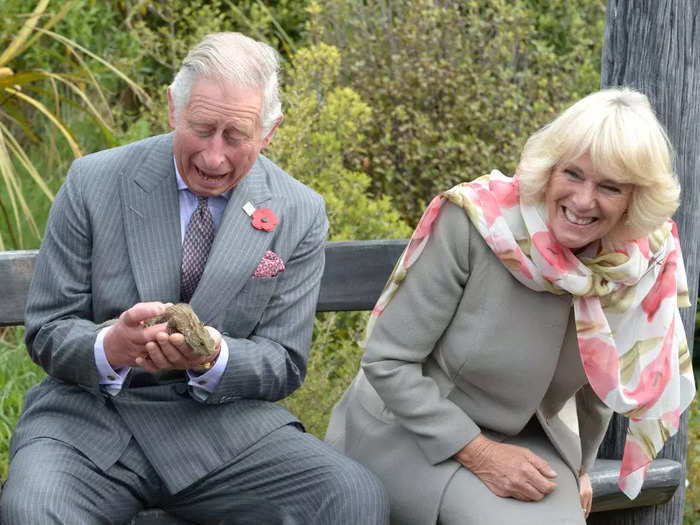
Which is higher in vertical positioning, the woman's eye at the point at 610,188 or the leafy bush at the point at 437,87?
the woman's eye at the point at 610,188

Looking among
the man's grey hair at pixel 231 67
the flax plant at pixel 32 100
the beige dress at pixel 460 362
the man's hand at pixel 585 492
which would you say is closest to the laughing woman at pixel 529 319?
the beige dress at pixel 460 362

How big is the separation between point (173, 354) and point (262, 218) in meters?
0.50

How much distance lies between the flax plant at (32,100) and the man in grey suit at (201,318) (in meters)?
1.52

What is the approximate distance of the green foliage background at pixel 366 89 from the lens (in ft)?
15.3

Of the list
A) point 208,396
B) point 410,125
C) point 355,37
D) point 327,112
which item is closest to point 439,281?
point 208,396

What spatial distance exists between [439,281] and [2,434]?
192cm

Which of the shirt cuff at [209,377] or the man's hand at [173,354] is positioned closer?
the man's hand at [173,354]

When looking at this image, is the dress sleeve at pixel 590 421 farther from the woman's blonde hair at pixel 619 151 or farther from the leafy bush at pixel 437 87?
the leafy bush at pixel 437 87

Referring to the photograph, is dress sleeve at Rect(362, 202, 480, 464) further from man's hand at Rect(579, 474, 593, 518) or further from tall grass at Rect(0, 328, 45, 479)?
tall grass at Rect(0, 328, 45, 479)

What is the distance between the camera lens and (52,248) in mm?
2955

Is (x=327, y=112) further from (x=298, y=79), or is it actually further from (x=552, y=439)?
(x=552, y=439)

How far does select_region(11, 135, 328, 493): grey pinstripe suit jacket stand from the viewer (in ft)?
9.65

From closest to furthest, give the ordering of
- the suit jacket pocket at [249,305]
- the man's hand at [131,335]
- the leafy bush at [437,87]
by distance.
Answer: the man's hand at [131,335]
the suit jacket pocket at [249,305]
the leafy bush at [437,87]

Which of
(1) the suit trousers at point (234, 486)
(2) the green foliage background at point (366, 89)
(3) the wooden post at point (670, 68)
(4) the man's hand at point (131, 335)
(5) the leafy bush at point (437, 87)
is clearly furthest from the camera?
(5) the leafy bush at point (437, 87)
